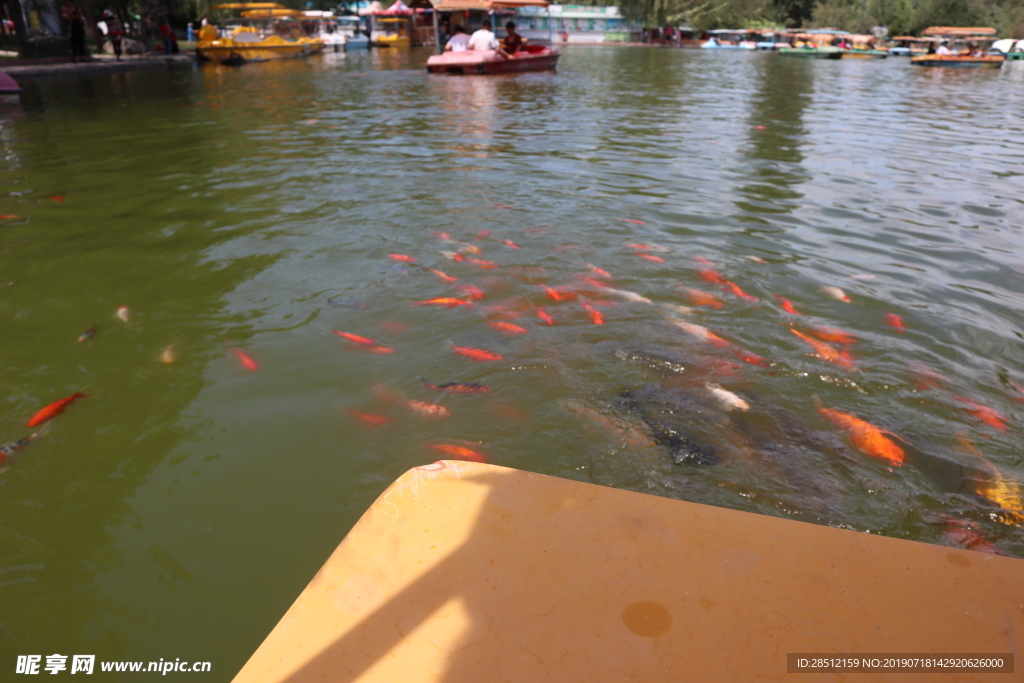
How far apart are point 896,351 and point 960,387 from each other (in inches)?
20.5

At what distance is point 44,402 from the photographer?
3840 millimetres

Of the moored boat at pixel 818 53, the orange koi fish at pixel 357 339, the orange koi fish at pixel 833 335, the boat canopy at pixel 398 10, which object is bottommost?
the orange koi fish at pixel 833 335

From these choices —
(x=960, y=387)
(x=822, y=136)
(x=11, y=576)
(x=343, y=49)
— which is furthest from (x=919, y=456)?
(x=343, y=49)

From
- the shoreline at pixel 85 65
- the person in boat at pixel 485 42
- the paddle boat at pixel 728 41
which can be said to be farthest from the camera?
the paddle boat at pixel 728 41

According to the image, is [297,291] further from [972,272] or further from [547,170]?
[972,272]

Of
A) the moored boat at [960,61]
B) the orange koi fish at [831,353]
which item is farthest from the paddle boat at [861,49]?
the orange koi fish at [831,353]

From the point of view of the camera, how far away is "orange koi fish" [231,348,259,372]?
4.38 metres

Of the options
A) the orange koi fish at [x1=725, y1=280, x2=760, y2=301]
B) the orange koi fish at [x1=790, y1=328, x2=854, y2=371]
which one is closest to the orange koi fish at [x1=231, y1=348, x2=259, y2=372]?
the orange koi fish at [x1=725, y1=280, x2=760, y2=301]

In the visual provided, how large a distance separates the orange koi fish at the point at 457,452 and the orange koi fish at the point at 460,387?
60cm

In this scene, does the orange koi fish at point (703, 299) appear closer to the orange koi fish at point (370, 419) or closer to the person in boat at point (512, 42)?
the orange koi fish at point (370, 419)

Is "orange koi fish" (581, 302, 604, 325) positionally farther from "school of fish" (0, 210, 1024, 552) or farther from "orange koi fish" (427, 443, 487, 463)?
"orange koi fish" (427, 443, 487, 463)

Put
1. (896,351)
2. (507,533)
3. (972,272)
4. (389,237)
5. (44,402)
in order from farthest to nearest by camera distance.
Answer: (389,237) → (972,272) → (896,351) → (44,402) → (507,533)

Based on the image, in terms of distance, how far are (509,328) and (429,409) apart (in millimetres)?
1190

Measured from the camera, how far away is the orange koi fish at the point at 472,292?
5.35 meters
